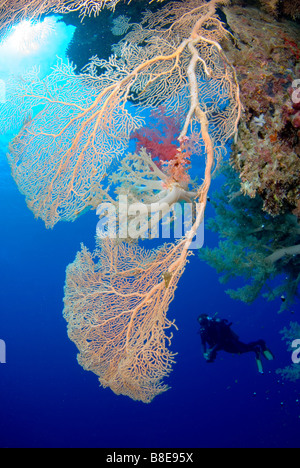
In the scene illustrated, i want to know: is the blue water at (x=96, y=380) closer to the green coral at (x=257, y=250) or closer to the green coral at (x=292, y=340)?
the green coral at (x=257, y=250)

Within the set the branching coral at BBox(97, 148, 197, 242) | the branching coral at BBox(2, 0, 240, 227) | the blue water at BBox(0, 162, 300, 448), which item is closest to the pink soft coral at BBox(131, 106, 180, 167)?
the branching coral at BBox(2, 0, 240, 227)

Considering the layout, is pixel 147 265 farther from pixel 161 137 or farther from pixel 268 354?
pixel 268 354

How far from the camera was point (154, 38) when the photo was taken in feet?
11.0

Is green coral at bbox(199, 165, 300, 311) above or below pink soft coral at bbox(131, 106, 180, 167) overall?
below

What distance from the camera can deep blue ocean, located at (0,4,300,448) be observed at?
33.4 m

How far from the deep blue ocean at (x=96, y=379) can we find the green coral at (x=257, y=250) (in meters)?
24.9

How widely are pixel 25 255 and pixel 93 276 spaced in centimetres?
4507

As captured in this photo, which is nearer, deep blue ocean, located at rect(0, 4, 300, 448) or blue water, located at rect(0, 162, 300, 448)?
deep blue ocean, located at rect(0, 4, 300, 448)

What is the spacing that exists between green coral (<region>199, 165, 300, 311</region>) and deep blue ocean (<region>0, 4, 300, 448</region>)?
81.6 ft

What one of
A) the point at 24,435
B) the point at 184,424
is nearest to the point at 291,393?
the point at 184,424

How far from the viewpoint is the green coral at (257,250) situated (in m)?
4.90

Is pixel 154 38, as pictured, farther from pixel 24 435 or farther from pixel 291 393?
pixel 291 393

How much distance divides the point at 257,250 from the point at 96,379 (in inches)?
1623

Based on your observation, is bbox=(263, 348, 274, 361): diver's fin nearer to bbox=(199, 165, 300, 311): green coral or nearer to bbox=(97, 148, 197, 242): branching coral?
bbox=(199, 165, 300, 311): green coral
